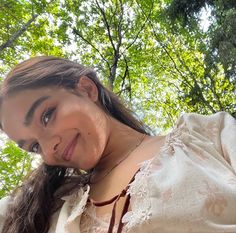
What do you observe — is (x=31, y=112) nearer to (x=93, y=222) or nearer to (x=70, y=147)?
(x=70, y=147)

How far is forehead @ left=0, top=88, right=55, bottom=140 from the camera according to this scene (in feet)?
3.43

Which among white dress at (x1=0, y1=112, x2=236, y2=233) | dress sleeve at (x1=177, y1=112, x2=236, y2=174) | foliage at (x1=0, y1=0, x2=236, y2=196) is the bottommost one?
white dress at (x1=0, y1=112, x2=236, y2=233)

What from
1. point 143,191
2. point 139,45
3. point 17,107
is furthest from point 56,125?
point 139,45

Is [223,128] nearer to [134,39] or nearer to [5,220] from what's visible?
[5,220]

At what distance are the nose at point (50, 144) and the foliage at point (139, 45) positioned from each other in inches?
139

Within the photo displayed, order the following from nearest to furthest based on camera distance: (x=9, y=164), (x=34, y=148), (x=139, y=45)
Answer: (x=34, y=148) → (x=9, y=164) → (x=139, y=45)

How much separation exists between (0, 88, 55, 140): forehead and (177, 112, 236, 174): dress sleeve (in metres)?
0.46

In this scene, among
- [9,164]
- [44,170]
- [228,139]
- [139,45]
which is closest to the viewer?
[228,139]

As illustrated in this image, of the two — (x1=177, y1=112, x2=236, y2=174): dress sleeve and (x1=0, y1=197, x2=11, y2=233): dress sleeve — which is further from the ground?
(x1=177, y1=112, x2=236, y2=174): dress sleeve

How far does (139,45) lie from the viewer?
7012 mm

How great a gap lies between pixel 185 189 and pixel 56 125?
1.52ft

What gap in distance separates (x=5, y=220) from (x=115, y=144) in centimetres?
46

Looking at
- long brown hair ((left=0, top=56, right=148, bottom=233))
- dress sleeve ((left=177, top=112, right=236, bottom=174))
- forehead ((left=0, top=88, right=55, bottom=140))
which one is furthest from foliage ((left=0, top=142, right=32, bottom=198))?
dress sleeve ((left=177, top=112, right=236, bottom=174))

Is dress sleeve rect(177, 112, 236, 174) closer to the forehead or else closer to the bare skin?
the bare skin
